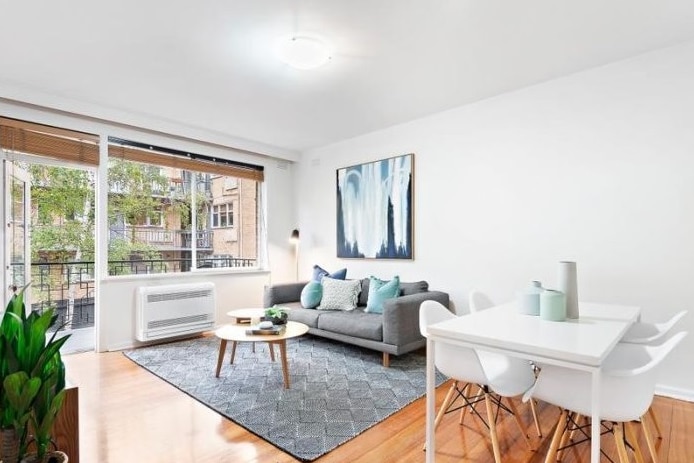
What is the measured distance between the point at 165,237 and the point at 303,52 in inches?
124

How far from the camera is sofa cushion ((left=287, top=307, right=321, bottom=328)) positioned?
415 cm

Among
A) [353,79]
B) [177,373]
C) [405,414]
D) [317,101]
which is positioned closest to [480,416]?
[405,414]

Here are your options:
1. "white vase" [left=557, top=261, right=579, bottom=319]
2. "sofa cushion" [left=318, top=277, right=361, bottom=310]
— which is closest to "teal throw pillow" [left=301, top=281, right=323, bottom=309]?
"sofa cushion" [left=318, top=277, right=361, bottom=310]

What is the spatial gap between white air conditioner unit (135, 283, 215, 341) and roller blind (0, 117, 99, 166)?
155 cm

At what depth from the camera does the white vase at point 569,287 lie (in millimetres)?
2230

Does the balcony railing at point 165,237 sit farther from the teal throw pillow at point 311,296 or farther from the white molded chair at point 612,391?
the white molded chair at point 612,391

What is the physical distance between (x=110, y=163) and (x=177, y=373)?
98.5 inches

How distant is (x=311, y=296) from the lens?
451 cm

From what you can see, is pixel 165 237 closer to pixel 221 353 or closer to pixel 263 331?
pixel 221 353

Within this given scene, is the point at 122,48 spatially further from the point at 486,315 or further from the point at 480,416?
the point at 480,416

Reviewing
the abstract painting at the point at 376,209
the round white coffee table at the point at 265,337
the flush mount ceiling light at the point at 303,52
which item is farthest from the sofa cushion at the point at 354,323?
the flush mount ceiling light at the point at 303,52

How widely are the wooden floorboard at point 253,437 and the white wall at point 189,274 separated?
1.37 metres

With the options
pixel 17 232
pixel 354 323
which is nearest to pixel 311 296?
pixel 354 323

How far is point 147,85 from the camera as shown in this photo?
135 inches
